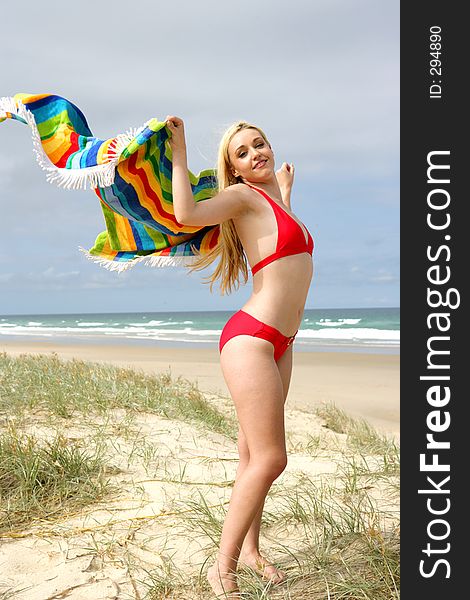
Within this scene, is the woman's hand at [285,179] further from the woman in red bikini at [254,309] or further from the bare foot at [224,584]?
the bare foot at [224,584]

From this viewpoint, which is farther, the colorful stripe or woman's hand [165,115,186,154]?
the colorful stripe

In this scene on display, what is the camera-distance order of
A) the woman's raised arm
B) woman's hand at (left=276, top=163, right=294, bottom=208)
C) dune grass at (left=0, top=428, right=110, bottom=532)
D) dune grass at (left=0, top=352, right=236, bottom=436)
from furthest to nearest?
dune grass at (left=0, top=352, right=236, bottom=436) → dune grass at (left=0, top=428, right=110, bottom=532) → woman's hand at (left=276, top=163, right=294, bottom=208) → the woman's raised arm

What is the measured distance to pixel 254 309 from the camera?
2.75m

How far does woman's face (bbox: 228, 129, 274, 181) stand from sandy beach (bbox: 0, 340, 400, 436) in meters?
5.62

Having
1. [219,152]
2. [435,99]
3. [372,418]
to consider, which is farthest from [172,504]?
[372,418]

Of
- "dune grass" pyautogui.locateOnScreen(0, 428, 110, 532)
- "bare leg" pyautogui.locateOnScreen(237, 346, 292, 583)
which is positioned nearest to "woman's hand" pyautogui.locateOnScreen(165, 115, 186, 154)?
"bare leg" pyautogui.locateOnScreen(237, 346, 292, 583)

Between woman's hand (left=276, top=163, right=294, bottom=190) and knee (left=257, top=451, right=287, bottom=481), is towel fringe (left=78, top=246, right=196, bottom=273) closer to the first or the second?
woman's hand (left=276, top=163, right=294, bottom=190)

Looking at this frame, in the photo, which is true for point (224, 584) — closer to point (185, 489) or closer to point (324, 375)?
point (185, 489)

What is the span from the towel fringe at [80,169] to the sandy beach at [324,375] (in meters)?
5.71

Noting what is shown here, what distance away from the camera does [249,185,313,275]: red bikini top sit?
279 centimetres

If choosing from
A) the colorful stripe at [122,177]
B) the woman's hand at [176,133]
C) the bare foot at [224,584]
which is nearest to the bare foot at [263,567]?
the bare foot at [224,584]

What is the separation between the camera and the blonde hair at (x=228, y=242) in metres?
3.01

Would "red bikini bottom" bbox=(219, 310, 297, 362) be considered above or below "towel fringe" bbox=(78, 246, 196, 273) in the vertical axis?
below

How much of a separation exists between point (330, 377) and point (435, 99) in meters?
12.2
